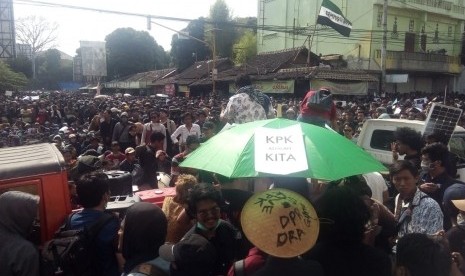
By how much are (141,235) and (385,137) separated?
19.9ft

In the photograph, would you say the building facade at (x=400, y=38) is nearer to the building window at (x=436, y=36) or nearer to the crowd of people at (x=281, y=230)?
the building window at (x=436, y=36)

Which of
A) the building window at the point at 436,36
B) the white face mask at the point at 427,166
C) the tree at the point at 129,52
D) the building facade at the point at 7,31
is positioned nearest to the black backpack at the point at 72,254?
the white face mask at the point at 427,166

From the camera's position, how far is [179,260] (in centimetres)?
252

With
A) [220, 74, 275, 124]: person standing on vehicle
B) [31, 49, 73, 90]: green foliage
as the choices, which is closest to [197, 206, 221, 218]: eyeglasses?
[220, 74, 275, 124]: person standing on vehicle

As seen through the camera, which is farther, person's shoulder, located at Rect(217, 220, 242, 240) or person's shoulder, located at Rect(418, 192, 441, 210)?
person's shoulder, located at Rect(418, 192, 441, 210)

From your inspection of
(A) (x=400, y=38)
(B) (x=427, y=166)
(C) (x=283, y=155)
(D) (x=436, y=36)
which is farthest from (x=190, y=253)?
(D) (x=436, y=36)

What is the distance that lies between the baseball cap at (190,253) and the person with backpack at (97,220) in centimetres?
47

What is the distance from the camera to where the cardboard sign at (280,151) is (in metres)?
2.78

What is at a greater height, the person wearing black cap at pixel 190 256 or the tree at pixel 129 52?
the tree at pixel 129 52

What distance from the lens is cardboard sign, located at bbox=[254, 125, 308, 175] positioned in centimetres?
278

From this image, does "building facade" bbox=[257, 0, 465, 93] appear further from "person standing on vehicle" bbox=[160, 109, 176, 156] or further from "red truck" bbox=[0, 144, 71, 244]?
"red truck" bbox=[0, 144, 71, 244]

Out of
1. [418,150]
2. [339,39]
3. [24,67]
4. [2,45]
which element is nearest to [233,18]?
[339,39]

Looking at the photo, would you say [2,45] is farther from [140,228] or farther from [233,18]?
[233,18]

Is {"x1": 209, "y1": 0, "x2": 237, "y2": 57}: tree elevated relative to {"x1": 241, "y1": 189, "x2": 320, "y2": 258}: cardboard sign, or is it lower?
elevated
